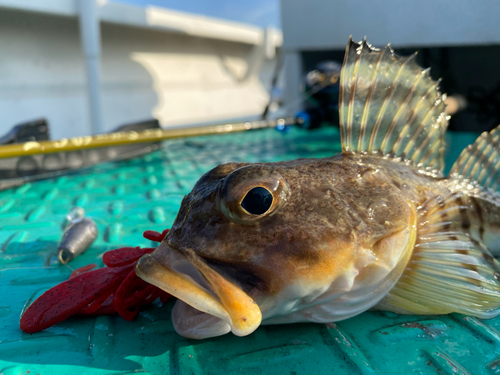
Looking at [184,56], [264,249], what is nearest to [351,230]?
[264,249]

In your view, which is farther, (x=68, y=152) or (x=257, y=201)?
(x=68, y=152)

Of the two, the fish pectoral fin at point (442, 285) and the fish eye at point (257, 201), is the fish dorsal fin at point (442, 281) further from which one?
the fish eye at point (257, 201)

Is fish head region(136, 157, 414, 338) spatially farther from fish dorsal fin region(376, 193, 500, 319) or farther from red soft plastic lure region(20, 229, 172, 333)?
red soft plastic lure region(20, 229, 172, 333)

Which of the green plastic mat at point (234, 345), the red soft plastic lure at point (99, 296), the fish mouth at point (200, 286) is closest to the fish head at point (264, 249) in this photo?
the fish mouth at point (200, 286)

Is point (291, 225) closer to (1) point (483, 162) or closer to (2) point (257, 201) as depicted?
(2) point (257, 201)

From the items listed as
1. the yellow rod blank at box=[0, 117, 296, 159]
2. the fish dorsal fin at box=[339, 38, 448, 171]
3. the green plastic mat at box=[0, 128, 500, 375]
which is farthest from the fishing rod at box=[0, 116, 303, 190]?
the fish dorsal fin at box=[339, 38, 448, 171]

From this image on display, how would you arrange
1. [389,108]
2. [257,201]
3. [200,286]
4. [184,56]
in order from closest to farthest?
[200,286], [257,201], [389,108], [184,56]
